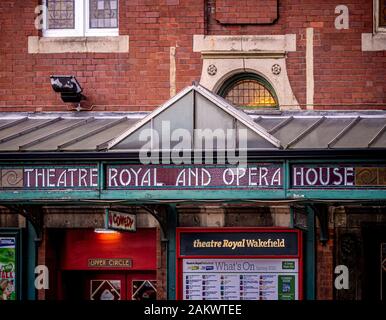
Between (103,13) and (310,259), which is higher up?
(103,13)

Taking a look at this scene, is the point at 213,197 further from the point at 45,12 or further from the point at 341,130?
the point at 45,12

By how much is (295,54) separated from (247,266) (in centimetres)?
351

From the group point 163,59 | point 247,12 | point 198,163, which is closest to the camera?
point 198,163

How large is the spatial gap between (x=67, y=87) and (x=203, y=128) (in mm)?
3370

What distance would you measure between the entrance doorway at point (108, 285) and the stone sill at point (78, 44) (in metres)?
3.71

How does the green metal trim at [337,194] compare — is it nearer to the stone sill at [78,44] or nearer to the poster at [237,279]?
the poster at [237,279]

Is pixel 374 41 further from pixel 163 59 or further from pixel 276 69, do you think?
pixel 163 59

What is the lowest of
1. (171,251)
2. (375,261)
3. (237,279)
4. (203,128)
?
(237,279)

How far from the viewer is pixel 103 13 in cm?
1574

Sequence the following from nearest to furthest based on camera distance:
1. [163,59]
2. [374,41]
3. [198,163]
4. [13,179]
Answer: [198,163] → [13,179] → [374,41] → [163,59]

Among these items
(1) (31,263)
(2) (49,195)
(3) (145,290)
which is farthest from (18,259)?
(2) (49,195)

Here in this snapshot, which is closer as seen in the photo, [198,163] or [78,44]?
[198,163]

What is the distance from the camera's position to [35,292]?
15.3 m

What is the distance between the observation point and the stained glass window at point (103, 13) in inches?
618
